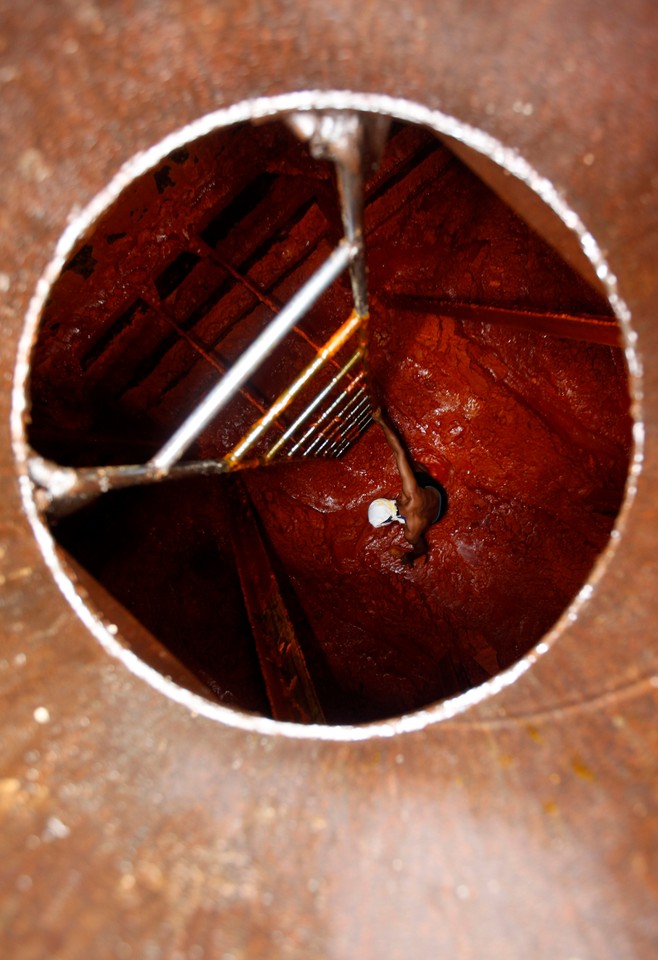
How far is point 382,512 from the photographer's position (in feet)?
15.4

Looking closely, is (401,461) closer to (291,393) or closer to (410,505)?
(410,505)

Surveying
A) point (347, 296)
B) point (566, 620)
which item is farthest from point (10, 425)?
point (347, 296)

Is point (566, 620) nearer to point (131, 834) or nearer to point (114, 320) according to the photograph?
point (131, 834)

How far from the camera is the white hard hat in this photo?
15.5 feet

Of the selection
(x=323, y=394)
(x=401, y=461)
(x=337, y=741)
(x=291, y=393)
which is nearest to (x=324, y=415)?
(x=323, y=394)

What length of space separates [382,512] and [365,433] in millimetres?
746

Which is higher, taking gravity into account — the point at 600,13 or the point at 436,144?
the point at 436,144

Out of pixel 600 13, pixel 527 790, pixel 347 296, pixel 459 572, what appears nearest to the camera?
pixel 600 13

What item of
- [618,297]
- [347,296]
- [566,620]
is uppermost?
[618,297]

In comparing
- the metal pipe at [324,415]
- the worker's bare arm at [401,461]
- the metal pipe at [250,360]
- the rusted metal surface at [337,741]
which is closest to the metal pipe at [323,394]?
the metal pipe at [324,415]

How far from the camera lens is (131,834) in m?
1.55

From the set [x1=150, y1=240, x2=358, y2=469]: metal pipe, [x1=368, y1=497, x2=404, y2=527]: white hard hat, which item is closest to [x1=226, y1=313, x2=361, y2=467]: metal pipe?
[x1=150, y1=240, x2=358, y2=469]: metal pipe

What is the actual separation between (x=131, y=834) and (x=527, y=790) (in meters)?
1.00

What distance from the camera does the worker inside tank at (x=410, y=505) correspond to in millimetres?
4332
